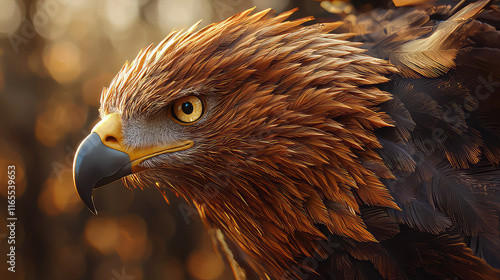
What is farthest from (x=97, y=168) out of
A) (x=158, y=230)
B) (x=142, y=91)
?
(x=158, y=230)

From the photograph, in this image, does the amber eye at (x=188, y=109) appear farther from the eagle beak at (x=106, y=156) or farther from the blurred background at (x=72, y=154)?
the blurred background at (x=72, y=154)

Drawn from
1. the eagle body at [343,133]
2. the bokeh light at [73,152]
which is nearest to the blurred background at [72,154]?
the bokeh light at [73,152]

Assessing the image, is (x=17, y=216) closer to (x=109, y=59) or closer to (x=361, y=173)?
(x=109, y=59)

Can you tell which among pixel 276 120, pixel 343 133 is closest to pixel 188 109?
pixel 276 120

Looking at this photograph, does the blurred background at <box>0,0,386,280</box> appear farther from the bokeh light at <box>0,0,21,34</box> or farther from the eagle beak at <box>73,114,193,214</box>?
the eagle beak at <box>73,114,193,214</box>

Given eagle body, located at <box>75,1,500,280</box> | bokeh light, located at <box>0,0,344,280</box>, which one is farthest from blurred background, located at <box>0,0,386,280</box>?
eagle body, located at <box>75,1,500,280</box>

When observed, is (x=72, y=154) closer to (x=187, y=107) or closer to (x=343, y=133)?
(x=187, y=107)
